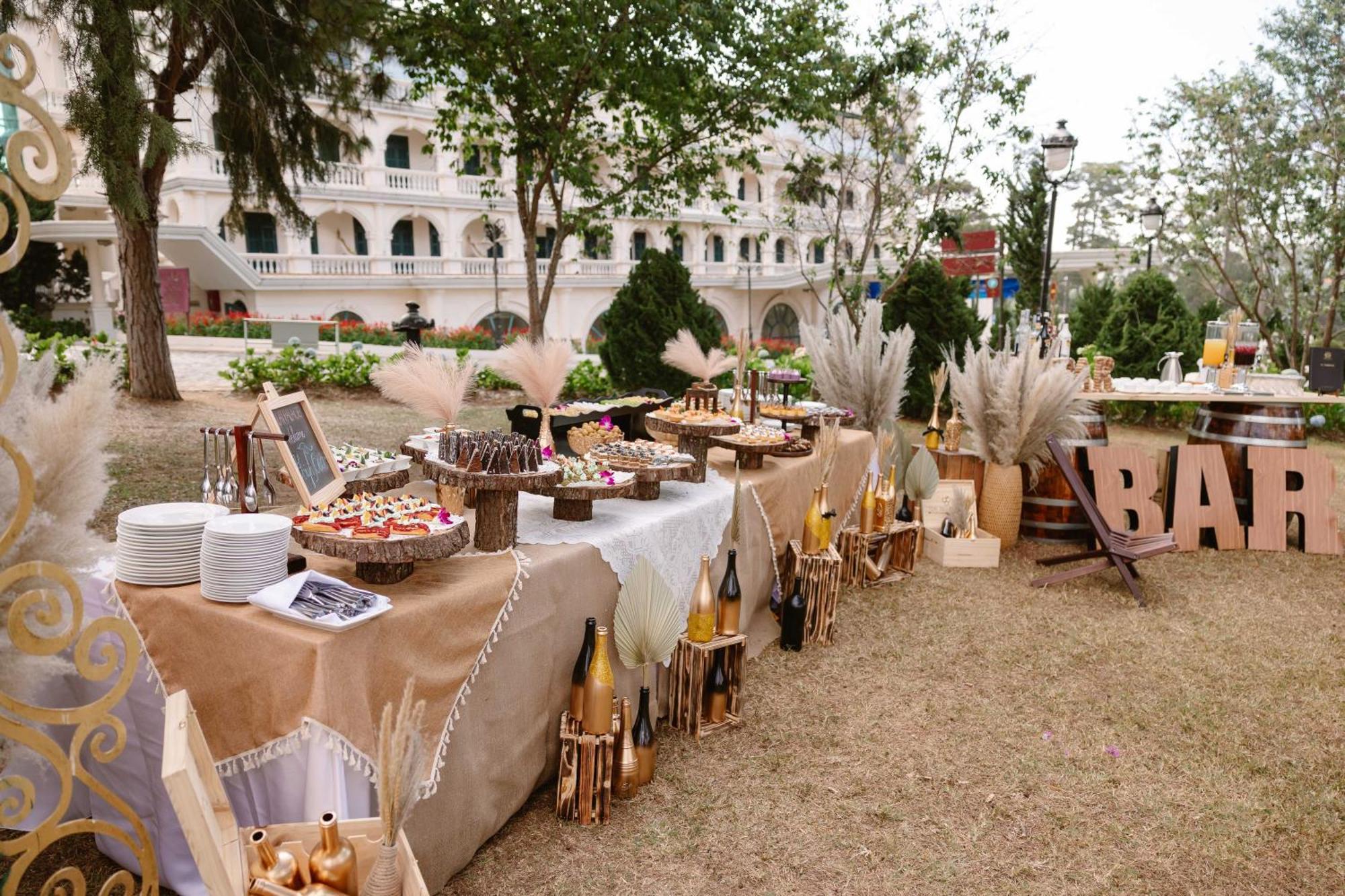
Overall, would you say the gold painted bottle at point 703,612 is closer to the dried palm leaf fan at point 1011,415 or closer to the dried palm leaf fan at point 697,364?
the dried palm leaf fan at point 697,364

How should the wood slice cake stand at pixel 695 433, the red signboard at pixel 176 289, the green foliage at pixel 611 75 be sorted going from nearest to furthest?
the wood slice cake stand at pixel 695 433
the green foliage at pixel 611 75
the red signboard at pixel 176 289

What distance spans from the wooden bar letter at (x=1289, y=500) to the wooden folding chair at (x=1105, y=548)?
1.48 m

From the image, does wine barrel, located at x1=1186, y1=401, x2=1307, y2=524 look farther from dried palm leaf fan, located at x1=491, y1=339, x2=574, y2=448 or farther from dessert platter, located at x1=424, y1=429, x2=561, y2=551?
dessert platter, located at x1=424, y1=429, x2=561, y2=551

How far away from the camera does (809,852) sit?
95.7 inches

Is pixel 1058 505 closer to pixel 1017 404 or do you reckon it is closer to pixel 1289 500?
pixel 1017 404

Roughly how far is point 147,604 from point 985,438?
5.09 metres

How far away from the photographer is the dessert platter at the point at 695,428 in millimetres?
3541

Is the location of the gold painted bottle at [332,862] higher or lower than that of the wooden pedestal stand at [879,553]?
higher

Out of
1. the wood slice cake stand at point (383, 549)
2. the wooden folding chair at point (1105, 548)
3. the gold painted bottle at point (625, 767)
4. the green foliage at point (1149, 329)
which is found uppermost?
the green foliage at point (1149, 329)

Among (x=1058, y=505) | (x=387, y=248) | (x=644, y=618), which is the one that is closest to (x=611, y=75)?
(x=1058, y=505)

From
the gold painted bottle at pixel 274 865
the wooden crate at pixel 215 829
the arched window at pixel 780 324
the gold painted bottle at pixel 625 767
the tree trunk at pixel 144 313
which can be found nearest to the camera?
the wooden crate at pixel 215 829

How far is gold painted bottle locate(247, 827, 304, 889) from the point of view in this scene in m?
1.49

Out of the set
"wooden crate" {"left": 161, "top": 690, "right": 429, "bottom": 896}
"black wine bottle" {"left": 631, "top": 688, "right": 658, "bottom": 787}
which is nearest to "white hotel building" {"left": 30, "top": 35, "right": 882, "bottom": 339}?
"black wine bottle" {"left": 631, "top": 688, "right": 658, "bottom": 787}

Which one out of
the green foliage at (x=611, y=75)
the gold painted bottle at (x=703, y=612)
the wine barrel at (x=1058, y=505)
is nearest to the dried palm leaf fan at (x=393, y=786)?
the gold painted bottle at (x=703, y=612)
